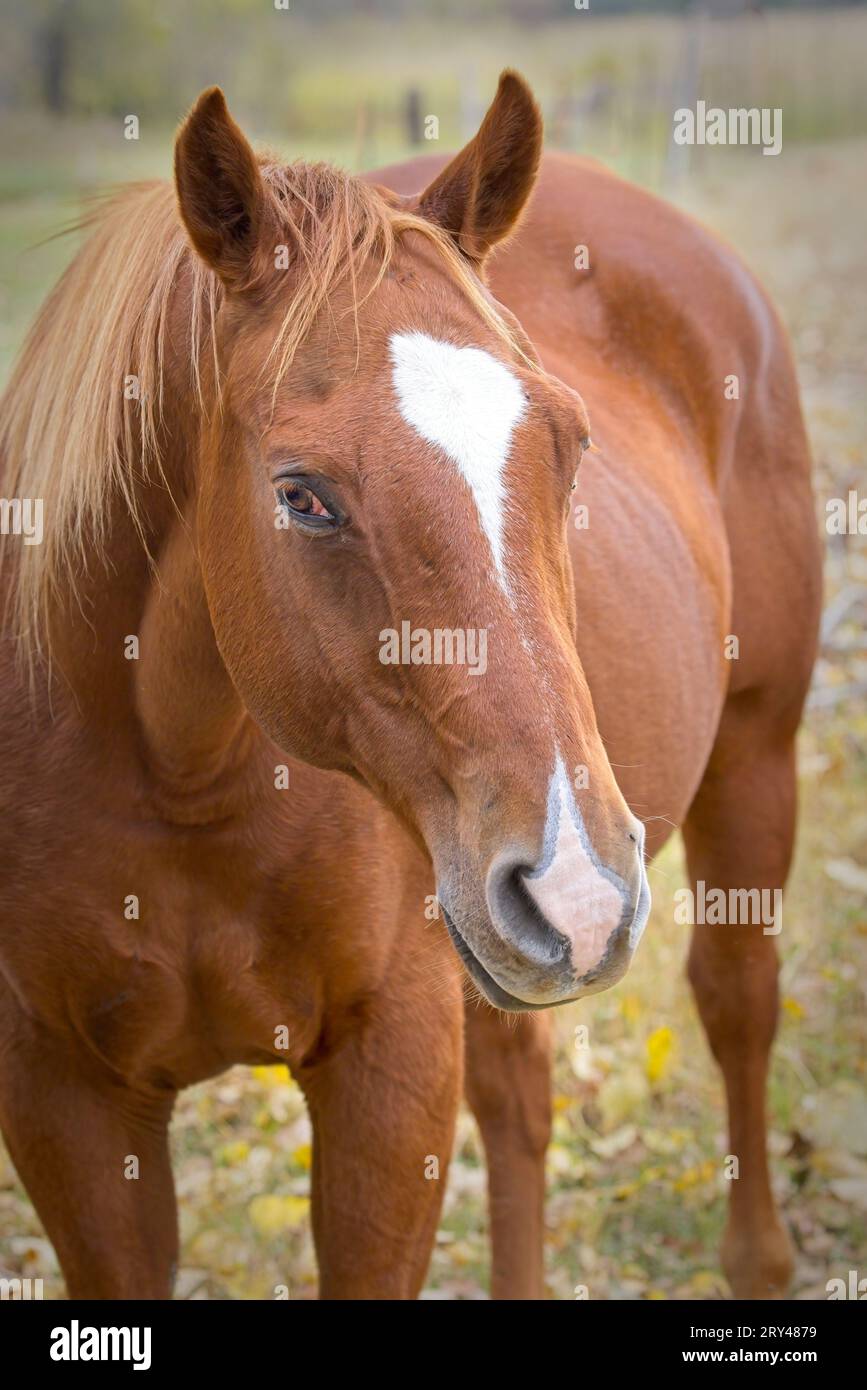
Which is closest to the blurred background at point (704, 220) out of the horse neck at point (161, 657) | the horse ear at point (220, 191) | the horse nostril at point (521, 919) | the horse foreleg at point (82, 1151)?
the horse ear at point (220, 191)

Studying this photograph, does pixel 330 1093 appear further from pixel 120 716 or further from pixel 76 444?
pixel 76 444

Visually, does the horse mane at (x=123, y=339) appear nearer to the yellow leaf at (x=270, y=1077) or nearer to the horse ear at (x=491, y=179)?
the horse ear at (x=491, y=179)

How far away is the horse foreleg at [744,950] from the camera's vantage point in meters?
3.86

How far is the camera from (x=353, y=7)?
34.3ft

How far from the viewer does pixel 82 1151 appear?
2.50 meters

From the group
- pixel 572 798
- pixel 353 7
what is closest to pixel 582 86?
pixel 353 7

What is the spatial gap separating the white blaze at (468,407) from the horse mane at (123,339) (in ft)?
0.39

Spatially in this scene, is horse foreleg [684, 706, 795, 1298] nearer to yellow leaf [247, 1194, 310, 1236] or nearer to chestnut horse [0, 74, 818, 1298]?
chestnut horse [0, 74, 818, 1298]

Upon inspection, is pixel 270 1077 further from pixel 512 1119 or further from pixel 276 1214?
pixel 512 1119

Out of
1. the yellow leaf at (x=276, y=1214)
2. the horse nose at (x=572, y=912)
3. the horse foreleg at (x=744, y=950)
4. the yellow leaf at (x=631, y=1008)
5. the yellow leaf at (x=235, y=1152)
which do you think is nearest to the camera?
the horse nose at (x=572, y=912)

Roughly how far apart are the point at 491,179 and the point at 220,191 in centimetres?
44

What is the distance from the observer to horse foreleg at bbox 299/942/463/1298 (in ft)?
8.02

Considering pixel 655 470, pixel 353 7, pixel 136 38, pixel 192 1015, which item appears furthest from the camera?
pixel 353 7
